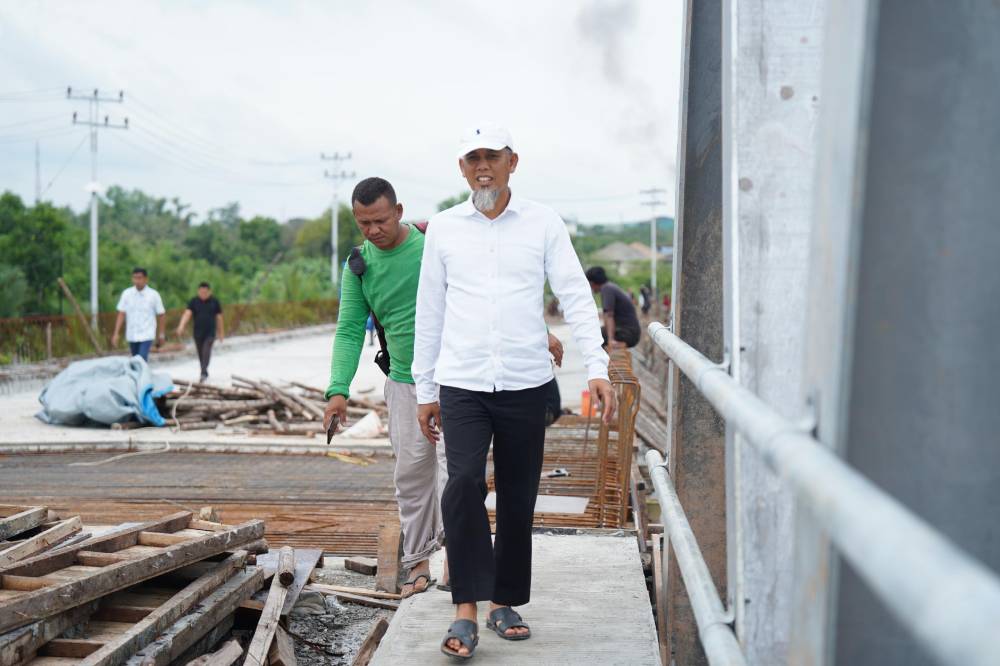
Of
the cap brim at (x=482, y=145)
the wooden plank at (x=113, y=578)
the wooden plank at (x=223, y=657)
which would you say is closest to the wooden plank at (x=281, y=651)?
the wooden plank at (x=223, y=657)

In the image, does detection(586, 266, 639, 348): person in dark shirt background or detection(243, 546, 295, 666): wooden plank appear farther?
detection(586, 266, 639, 348): person in dark shirt background

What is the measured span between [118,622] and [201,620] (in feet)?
1.20

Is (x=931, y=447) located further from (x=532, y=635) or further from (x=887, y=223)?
(x=532, y=635)

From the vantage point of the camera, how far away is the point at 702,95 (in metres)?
3.72

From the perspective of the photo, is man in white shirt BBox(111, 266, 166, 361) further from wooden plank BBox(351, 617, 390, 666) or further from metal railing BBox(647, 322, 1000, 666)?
metal railing BBox(647, 322, 1000, 666)

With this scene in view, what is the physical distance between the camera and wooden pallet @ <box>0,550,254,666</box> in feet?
Result: 13.6

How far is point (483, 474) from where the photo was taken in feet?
13.3

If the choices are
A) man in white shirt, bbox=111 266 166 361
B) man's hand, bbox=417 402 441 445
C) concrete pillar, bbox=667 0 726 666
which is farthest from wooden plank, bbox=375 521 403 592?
man in white shirt, bbox=111 266 166 361

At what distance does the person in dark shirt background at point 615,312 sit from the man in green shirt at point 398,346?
7.49 m

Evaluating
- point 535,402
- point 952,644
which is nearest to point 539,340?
point 535,402

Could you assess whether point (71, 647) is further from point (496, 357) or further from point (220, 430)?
point (220, 430)

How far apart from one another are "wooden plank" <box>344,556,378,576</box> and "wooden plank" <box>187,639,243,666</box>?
6.06ft

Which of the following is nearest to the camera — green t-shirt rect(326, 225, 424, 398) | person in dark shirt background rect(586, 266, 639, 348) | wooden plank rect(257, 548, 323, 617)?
green t-shirt rect(326, 225, 424, 398)

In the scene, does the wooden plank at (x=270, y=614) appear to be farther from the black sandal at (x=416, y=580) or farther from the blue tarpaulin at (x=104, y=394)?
the blue tarpaulin at (x=104, y=394)
